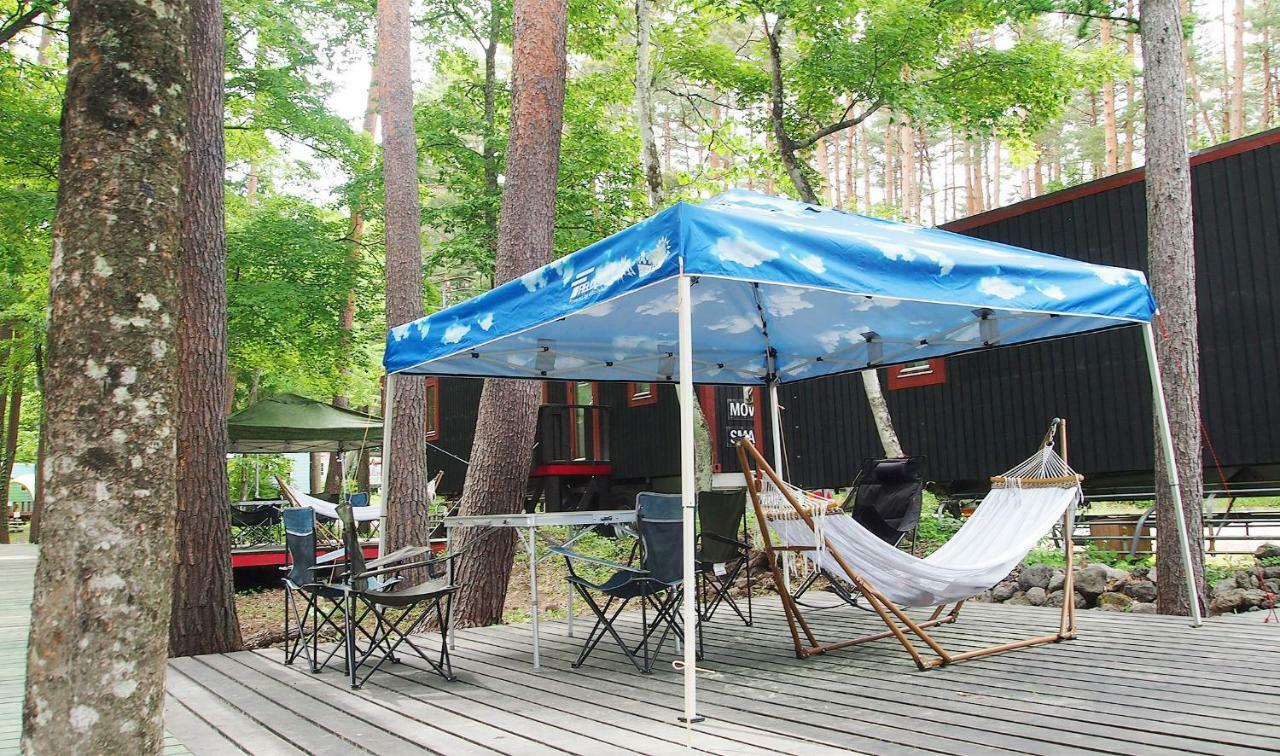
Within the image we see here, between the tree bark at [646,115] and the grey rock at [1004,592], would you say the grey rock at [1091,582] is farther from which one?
the tree bark at [646,115]

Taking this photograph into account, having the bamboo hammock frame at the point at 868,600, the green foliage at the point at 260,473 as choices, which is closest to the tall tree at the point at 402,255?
the bamboo hammock frame at the point at 868,600

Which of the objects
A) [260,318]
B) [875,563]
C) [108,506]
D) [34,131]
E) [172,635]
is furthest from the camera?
[260,318]

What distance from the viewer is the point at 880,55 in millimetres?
11414

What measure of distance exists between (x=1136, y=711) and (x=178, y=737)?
10.9 feet

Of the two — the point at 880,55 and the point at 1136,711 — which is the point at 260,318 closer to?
the point at 880,55

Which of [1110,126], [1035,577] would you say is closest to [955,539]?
[1035,577]

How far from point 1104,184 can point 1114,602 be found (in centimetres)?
478

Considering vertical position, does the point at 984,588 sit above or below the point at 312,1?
below

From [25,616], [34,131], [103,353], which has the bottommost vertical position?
[25,616]

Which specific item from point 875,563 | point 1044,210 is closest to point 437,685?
point 875,563

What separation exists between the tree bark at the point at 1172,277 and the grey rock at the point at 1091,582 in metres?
0.58

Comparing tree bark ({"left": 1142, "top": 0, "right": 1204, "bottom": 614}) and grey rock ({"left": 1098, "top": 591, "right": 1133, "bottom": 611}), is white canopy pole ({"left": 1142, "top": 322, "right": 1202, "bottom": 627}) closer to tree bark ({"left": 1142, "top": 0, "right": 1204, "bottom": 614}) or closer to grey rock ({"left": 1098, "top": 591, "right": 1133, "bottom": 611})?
tree bark ({"left": 1142, "top": 0, "right": 1204, "bottom": 614})

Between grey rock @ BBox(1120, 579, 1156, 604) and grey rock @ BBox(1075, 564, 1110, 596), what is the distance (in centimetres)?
17

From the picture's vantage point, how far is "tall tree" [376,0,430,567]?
739 centimetres
